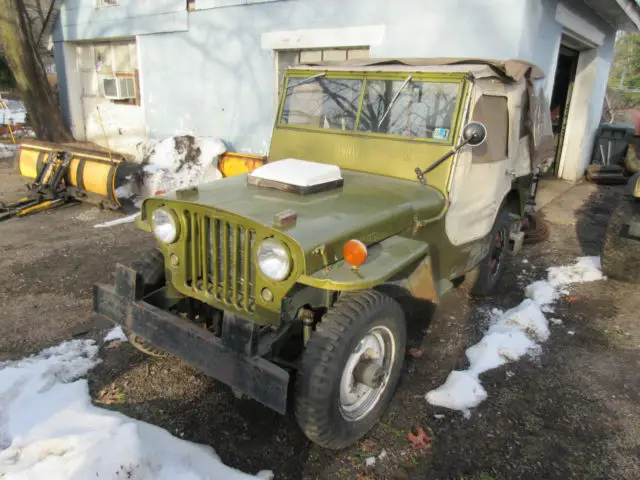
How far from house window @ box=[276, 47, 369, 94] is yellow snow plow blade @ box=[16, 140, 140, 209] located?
2.88 meters

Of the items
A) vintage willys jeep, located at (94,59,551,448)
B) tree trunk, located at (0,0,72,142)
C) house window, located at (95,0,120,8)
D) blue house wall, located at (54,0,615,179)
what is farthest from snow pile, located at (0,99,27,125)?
vintage willys jeep, located at (94,59,551,448)

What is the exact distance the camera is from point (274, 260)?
2.41 m

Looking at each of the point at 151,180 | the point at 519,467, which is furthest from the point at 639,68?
the point at 519,467

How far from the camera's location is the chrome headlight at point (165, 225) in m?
2.81

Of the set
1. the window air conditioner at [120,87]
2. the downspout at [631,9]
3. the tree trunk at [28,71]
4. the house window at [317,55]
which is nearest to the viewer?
the house window at [317,55]

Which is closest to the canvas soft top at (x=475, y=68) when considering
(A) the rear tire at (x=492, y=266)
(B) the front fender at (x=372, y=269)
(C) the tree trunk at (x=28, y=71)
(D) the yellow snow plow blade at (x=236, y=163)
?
(A) the rear tire at (x=492, y=266)

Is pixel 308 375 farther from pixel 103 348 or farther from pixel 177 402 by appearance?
pixel 103 348

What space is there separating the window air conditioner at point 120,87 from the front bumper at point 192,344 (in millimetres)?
9478

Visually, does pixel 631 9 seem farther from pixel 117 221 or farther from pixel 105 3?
pixel 105 3

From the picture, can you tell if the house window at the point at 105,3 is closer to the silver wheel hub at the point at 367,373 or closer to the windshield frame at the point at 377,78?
the windshield frame at the point at 377,78

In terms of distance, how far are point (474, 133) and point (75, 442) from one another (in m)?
2.80

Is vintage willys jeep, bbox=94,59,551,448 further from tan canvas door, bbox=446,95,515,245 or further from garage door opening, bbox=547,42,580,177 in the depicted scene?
garage door opening, bbox=547,42,580,177

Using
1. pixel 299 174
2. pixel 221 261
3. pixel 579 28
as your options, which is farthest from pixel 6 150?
pixel 579 28

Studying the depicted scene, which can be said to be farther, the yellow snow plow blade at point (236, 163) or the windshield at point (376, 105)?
the yellow snow plow blade at point (236, 163)
